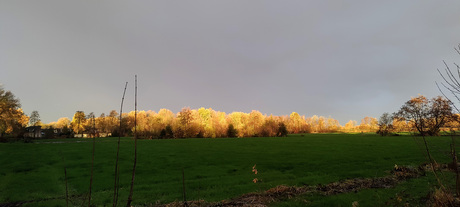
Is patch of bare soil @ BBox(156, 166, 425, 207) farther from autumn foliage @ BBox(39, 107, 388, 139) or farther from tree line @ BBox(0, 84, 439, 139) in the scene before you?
autumn foliage @ BBox(39, 107, 388, 139)

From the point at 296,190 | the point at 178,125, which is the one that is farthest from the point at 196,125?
the point at 296,190

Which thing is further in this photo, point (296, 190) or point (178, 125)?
point (178, 125)

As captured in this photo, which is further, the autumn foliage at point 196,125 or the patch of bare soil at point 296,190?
the autumn foliage at point 196,125

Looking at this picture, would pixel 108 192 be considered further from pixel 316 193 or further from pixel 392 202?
pixel 392 202

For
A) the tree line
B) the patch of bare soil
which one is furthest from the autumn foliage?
the patch of bare soil

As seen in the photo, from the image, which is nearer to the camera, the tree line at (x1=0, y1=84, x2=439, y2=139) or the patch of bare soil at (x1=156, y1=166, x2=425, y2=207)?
the patch of bare soil at (x1=156, y1=166, x2=425, y2=207)

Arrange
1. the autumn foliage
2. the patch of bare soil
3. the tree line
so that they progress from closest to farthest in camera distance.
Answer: the patch of bare soil < the tree line < the autumn foliage

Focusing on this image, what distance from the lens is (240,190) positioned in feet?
41.4

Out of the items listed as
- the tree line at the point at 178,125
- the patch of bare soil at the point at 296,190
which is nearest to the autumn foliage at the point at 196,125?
the tree line at the point at 178,125

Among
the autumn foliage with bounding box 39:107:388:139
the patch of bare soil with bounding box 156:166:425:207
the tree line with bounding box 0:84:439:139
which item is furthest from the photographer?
the autumn foliage with bounding box 39:107:388:139

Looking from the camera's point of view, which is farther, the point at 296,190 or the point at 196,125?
the point at 196,125

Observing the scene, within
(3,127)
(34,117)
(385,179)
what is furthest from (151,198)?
(34,117)

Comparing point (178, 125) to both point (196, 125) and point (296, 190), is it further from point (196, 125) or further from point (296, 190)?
point (296, 190)

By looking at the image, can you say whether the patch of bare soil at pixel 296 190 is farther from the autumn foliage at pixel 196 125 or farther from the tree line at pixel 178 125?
the autumn foliage at pixel 196 125
